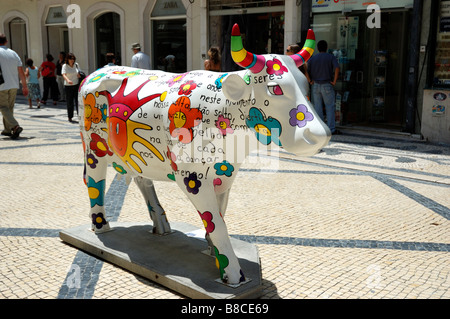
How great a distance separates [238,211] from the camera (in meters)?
5.12

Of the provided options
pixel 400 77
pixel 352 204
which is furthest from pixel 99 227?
pixel 400 77

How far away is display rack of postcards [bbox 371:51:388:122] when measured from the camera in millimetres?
11414

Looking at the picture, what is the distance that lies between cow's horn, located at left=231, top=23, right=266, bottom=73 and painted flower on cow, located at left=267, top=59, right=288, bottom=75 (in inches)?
1.6

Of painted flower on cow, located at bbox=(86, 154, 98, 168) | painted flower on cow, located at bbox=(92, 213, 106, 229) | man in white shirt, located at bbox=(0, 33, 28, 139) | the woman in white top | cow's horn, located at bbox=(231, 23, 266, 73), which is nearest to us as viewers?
cow's horn, located at bbox=(231, 23, 266, 73)

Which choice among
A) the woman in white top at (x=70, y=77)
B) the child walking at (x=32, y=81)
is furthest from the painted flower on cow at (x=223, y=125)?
the child walking at (x=32, y=81)

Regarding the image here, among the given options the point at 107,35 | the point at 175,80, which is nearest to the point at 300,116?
the point at 175,80

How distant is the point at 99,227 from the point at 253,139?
1848 millimetres

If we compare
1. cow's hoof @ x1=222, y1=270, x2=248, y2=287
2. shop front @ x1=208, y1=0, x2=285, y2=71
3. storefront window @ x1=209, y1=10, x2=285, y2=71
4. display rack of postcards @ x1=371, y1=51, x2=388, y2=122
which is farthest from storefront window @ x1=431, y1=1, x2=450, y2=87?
cow's hoof @ x1=222, y1=270, x2=248, y2=287

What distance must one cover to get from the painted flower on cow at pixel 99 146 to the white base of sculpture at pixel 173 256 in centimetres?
74

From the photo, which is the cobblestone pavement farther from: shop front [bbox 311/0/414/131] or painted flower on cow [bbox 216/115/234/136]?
shop front [bbox 311/0/414/131]

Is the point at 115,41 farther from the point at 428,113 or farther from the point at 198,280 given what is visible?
the point at 198,280

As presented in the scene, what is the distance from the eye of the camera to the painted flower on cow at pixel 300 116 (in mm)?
2845

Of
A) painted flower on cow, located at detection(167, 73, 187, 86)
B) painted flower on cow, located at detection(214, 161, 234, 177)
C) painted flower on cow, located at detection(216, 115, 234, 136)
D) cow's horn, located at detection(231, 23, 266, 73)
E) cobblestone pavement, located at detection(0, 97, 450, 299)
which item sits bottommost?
cobblestone pavement, located at detection(0, 97, 450, 299)

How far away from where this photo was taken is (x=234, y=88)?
9.62 feet
